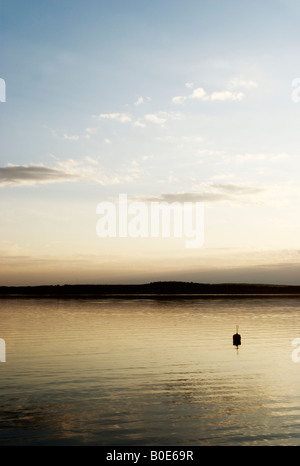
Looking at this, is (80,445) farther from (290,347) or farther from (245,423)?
(290,347)

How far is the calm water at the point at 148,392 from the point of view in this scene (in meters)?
24.1

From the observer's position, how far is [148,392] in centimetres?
3362

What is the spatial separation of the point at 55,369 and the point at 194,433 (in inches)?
801

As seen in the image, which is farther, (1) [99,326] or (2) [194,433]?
(1) [99,326]

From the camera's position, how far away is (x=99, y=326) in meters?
82.7

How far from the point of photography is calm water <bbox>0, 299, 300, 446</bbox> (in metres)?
24.1

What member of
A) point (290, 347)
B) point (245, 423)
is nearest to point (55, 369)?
point (245, 423)

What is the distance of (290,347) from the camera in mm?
59062
